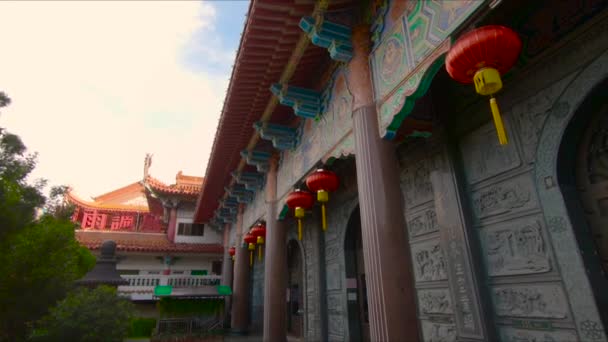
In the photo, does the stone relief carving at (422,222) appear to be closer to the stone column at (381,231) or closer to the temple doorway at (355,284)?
the stone column at (381,231)

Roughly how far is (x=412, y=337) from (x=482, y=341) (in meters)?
0.87

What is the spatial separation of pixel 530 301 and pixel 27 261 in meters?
6.46

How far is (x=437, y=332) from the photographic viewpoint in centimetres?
394

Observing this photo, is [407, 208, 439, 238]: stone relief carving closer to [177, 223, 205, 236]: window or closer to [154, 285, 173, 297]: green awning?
[154, 285, 173, 297]: green awning

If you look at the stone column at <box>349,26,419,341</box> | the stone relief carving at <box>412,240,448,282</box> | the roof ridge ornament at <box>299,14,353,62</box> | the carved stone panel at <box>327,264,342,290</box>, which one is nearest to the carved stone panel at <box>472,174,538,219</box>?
the stone relief carving at <box>412,240,448,282</box>

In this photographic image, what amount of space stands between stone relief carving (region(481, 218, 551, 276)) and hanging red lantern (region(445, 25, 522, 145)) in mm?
1278

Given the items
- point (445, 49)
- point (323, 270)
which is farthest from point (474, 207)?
point (323, 270)

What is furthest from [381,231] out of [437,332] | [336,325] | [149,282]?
[149,282]

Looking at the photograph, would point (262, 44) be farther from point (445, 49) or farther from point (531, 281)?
point (531, 281)

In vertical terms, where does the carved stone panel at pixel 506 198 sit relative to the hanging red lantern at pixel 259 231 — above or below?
below

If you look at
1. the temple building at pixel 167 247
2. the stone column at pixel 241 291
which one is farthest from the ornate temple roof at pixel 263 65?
the temple building at pixel 167 247

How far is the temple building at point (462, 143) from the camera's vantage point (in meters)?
2.70

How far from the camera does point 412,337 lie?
2.95m

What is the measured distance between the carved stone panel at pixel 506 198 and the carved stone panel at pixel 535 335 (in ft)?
3.42
